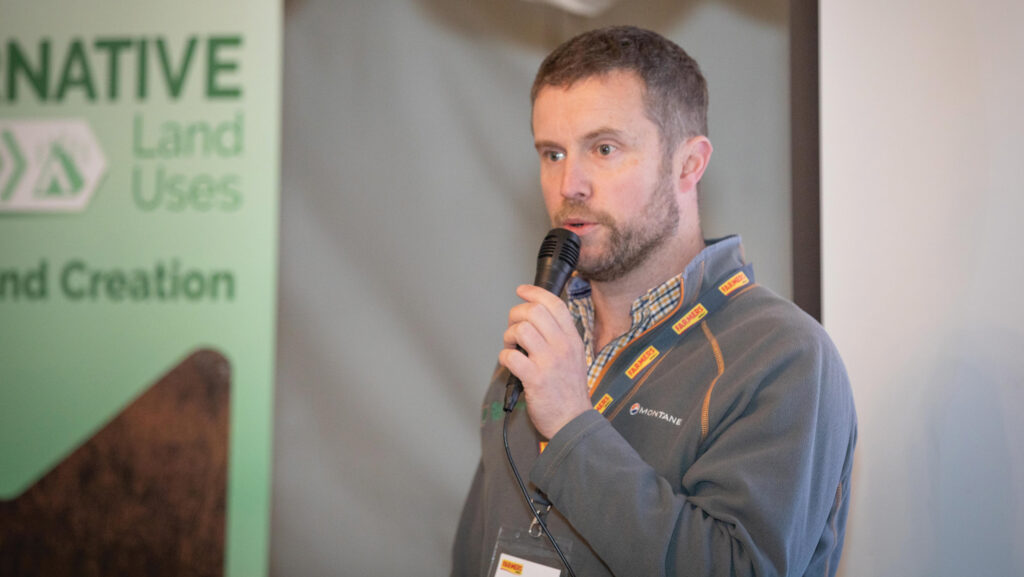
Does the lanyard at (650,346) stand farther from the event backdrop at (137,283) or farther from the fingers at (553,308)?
the event backdrop at (137,283)

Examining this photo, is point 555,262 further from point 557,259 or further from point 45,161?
point 45,161

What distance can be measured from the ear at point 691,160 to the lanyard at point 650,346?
0.23 meters

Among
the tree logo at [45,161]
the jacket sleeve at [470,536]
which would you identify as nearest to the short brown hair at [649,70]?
the jacket sleeve at [470,536]

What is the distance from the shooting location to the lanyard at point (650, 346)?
138cm

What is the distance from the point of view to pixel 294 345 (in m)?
2.14

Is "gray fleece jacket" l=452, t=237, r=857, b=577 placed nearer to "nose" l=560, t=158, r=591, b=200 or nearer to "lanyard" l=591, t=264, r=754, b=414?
"lanyard" l=591, t=264, r=754, b=414

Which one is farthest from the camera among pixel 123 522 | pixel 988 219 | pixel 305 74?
pixel 305 74

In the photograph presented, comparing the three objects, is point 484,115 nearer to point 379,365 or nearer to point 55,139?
point 379,365

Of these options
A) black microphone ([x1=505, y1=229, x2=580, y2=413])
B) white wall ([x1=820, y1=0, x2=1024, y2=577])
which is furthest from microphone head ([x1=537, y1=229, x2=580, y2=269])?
white wall ([x1=820, y1=0, x2=1024, y2=577])

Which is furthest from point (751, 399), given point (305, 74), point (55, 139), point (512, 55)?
point (55, 139)

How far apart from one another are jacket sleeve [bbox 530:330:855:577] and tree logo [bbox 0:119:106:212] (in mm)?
1633

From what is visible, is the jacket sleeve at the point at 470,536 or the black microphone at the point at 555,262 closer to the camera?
the black microphone at the point at 555,262

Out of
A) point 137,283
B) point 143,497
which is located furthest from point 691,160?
point 143,497

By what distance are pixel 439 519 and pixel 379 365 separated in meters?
0.43
